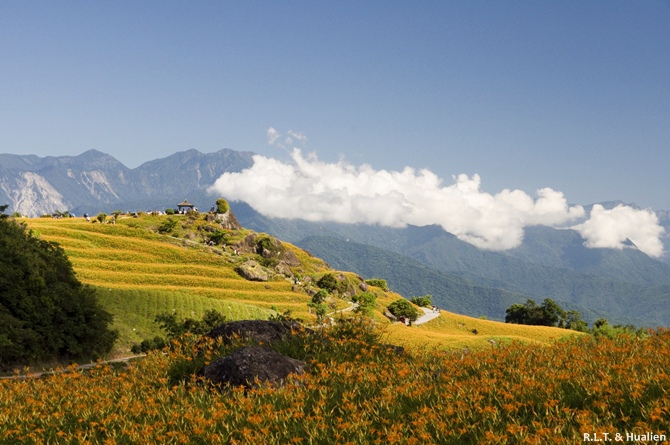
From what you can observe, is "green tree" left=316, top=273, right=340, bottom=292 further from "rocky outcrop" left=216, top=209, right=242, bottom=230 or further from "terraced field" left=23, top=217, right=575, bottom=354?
"rocky outcrop" left=216, top=209, right=242, bottom=230

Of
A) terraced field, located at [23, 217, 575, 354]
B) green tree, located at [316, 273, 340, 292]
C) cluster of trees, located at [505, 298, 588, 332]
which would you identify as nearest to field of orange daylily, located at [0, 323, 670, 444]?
terraced field, located at [23, 217, 575, 354]

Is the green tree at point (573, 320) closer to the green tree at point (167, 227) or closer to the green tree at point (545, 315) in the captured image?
the green tree at point (545, 315)

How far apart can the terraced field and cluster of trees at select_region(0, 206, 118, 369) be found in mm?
9854

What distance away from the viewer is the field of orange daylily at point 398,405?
6035 millimetres

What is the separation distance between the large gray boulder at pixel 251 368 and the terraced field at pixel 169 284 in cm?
→ 4028

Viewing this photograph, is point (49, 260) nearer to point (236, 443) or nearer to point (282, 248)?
point (236, 443)

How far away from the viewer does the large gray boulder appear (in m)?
9.53

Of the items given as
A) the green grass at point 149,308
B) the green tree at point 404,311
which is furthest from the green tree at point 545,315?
the green grass at point 149,308

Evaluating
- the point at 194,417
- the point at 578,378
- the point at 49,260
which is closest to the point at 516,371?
the point at 578,378

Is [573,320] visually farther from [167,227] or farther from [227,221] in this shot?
[167,227]

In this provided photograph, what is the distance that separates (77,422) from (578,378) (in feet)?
28.1

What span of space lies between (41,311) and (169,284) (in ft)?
128

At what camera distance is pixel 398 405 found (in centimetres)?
716

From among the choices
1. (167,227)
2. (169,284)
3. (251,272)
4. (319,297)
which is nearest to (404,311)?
(319,297)
